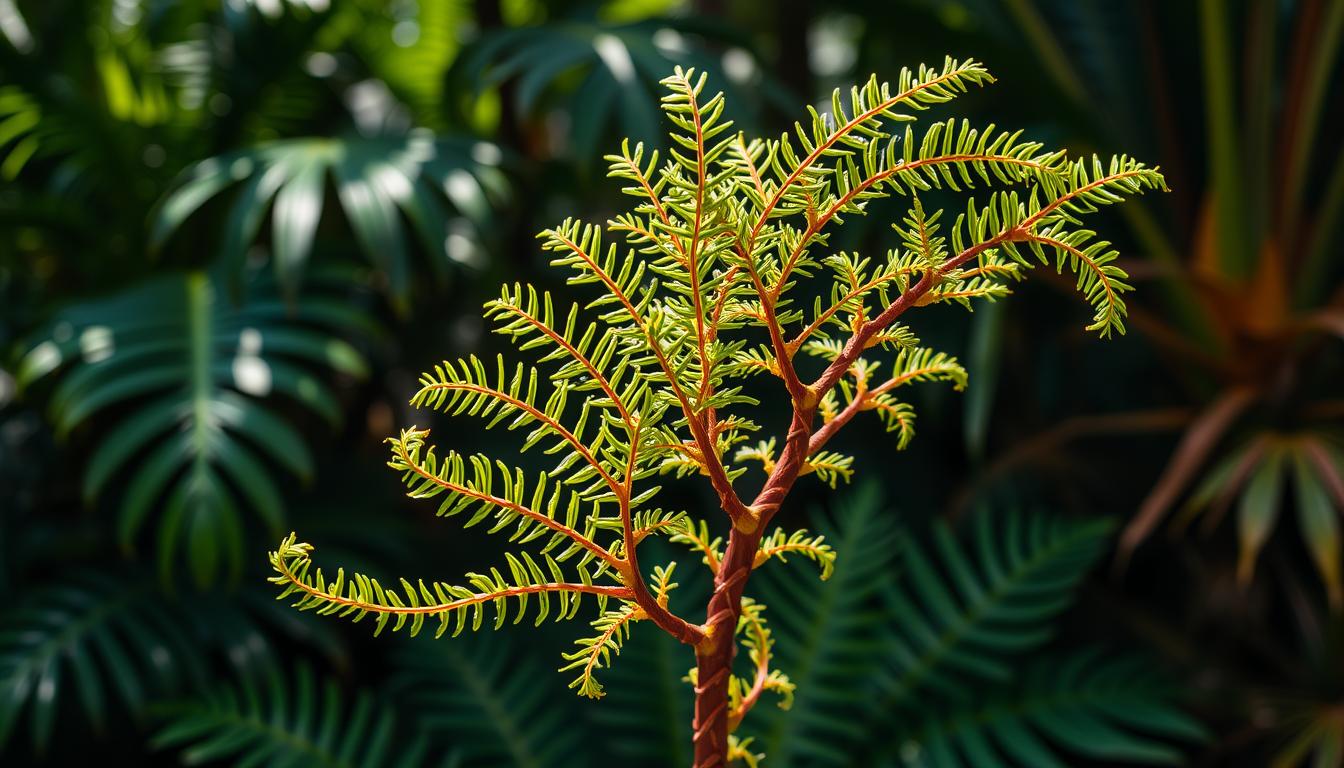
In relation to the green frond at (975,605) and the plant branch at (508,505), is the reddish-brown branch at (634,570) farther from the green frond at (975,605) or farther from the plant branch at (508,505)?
the green frond at (975,605)

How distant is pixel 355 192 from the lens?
3.95ft

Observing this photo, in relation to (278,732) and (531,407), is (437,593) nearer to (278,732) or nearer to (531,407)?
(531,407)

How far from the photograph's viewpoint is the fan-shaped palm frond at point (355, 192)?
3.84 feet

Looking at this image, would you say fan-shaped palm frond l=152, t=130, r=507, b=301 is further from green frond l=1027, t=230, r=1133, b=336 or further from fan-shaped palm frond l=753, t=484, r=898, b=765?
green frond l=1027, t=230, r=1133, b=336

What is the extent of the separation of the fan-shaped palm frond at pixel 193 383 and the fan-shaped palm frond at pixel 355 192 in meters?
0.07

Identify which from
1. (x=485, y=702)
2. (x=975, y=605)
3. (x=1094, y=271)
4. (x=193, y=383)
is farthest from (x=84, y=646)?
(x=1094, y=271)

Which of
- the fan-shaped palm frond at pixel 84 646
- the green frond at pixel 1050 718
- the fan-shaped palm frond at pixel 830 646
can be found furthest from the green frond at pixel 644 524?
the fan-shaped palm frond at pixel 84 646

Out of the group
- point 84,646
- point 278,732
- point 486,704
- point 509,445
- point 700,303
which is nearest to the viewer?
point 700,303

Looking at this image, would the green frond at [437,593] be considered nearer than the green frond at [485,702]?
Yes

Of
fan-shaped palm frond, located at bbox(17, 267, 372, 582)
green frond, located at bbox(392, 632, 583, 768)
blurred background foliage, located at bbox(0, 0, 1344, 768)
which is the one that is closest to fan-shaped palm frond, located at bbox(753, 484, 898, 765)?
blurred background foliage, located at bbox(0, 0, 1344, 768)

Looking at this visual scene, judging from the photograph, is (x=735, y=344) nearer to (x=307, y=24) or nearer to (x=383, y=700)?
(x=383, y=700)

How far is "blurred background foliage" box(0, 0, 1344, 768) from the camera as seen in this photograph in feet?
3.60

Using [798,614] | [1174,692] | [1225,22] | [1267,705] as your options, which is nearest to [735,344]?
[798,614]

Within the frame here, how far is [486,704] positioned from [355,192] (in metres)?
0.55
